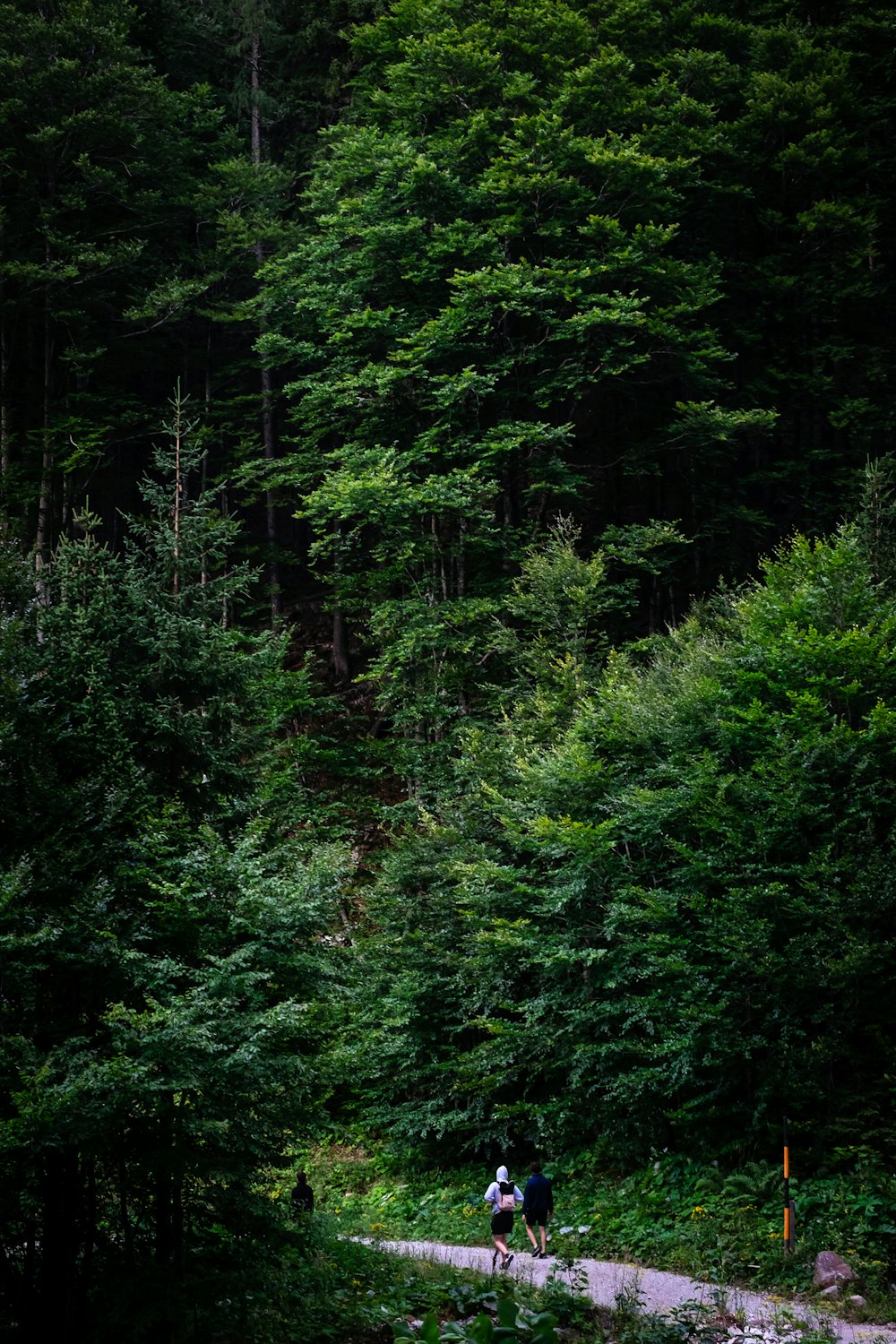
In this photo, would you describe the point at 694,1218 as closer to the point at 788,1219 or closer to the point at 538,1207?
the point at 788,1219

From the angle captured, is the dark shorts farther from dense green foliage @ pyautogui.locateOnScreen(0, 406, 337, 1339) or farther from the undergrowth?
dense green foliage @ pyautogui.locateOnScreen(0, 406, 337, 1339)

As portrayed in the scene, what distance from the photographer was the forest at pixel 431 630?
884 cm

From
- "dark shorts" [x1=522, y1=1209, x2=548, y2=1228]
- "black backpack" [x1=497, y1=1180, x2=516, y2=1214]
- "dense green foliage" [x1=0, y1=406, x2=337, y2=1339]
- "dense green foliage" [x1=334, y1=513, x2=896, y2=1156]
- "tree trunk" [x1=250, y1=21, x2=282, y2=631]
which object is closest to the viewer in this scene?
"dense green foliage" [x1=0, y1=406, x2=337, y2=1339]

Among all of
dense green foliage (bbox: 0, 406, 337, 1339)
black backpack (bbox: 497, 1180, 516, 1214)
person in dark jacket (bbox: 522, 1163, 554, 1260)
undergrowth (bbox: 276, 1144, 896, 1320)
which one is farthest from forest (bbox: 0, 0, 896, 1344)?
person in dark jacket (bbox: 522, 1163, 554, 1260)

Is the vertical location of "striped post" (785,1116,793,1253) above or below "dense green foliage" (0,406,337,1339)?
below

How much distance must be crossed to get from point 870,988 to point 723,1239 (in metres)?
3.13

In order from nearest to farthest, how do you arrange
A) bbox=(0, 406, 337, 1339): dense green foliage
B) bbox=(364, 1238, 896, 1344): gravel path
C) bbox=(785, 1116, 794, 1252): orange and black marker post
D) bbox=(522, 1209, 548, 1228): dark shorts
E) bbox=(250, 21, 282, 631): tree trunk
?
bbox=(0, 406, 337, 1339): dense green foliage
bbox=(364, 1238, 896, 1344): gravel path
bbox=(785, 1116, 794, 1252): orange and black marker post
bbox=(522, 1209, 548, 1228): dark shorts
bbox=(250, 21, 282, 631): tree trunk

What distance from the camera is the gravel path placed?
8.75 meters

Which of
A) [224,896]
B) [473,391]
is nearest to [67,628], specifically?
[224,896]

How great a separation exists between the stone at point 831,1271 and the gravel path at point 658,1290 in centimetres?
45

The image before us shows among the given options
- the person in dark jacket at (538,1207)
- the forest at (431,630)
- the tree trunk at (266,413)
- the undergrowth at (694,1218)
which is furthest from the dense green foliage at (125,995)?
the tree trunk at (266,413)

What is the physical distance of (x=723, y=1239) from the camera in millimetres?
11289

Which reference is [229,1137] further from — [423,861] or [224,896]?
[423,861]

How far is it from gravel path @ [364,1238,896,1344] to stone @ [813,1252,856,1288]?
45cm
